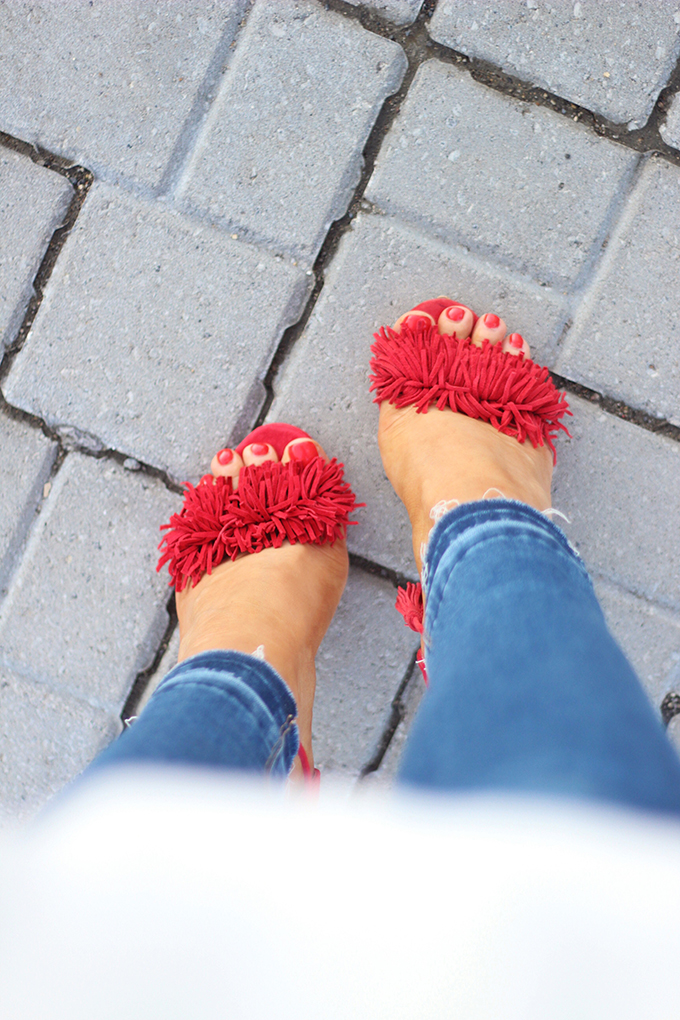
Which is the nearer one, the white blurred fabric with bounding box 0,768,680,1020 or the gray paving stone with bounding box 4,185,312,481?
the white blurred fabric with bounding box 0,768,680,1020

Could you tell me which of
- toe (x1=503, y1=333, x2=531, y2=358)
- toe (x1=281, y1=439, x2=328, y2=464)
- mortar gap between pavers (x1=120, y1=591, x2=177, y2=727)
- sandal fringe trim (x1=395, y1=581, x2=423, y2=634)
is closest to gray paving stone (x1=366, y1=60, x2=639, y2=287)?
toe (x1=503, y1=333, x2=531, y2=358)

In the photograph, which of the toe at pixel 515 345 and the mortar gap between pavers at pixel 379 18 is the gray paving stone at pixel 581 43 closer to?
the mortar gap between pavers at pixel 379 18

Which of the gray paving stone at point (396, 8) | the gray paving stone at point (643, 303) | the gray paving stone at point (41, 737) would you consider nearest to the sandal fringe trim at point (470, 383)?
the gray paving stone at point (643, 303)

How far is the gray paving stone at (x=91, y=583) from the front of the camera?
1170mm

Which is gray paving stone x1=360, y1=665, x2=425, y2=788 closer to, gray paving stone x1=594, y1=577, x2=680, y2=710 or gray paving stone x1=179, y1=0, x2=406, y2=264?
gray paving stone x1=594, y1=577, x2=680, y2=710

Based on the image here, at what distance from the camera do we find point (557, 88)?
1.12m

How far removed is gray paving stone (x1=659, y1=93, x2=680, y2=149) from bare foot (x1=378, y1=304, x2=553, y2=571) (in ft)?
1.39

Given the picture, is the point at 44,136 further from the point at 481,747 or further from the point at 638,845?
the point at 638,845

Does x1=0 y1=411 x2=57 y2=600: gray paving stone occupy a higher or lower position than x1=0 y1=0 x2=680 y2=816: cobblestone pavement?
lower

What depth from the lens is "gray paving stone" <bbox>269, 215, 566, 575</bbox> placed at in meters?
1.14

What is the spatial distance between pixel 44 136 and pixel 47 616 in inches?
33.1

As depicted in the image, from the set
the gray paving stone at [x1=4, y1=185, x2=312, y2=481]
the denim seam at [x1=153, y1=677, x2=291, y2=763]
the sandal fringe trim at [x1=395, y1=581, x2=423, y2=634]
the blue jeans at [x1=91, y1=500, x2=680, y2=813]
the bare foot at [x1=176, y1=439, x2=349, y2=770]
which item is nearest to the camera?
the blue jeans at [x1=91, y1=500, x2=680, y2=813]

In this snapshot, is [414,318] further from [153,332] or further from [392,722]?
A: [392,722]

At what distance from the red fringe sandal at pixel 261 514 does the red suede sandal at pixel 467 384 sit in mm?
167
